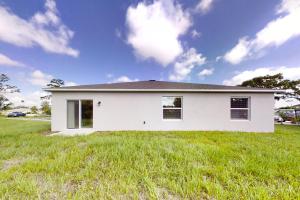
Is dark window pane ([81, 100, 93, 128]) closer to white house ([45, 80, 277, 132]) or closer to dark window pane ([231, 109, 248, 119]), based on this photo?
white house ([45, 80, 277, 132])

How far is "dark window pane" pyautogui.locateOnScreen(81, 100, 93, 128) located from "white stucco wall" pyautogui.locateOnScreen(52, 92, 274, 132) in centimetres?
33

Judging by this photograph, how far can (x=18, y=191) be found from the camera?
2.63 meters

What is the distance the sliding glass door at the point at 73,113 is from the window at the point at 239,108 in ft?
33.7

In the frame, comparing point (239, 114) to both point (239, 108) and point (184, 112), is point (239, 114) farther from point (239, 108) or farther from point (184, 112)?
point (184, 112)

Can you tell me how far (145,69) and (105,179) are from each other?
17837 millimetres

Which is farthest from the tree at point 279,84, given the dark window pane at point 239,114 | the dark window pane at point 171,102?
→ the dark window pane at point 171,102

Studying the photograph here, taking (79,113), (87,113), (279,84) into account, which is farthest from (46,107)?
(279,84)

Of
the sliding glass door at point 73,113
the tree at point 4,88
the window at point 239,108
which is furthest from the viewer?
the tree at point 4,88

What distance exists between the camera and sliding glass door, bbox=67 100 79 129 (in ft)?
30.8

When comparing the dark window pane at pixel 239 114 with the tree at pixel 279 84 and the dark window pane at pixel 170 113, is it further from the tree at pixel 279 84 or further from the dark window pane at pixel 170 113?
the tree at pixel 279 84

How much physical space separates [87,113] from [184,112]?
6.47 m

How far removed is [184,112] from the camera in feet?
31.4

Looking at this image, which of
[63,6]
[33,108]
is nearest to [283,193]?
[63,6]

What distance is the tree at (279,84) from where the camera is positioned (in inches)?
651
